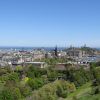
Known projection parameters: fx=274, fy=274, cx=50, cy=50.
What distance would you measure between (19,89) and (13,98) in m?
2.88

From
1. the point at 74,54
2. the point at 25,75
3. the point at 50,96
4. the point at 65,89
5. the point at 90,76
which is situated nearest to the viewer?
the point at 50,96

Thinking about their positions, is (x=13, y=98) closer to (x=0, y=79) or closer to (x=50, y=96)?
(x=50, y=96)

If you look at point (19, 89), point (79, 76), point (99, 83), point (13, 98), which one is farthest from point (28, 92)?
point (79, 76)

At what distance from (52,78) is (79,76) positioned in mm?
6040

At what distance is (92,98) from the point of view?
81.0ft

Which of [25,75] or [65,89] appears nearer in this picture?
[65,89]

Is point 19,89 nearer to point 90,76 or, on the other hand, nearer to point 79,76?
point 79,76

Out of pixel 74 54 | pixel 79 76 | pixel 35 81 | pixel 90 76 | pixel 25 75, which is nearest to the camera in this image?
pixel 35 81

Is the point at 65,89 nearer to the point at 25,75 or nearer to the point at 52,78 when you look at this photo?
the point at 52,78

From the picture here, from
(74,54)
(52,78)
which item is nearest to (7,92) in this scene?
(52,78)

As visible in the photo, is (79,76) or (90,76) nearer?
(79,76)

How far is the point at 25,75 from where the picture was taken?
4738cm

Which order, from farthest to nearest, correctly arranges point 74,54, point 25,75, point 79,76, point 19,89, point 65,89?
1. point 74,54
2. point 25,75
3. point 79,76
4. point 65,89
5. point 19,89

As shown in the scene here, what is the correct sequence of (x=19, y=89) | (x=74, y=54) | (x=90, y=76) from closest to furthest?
1. (x=19, y=89)
2. (x=90, y=76)
3. (x=74, y=54)
